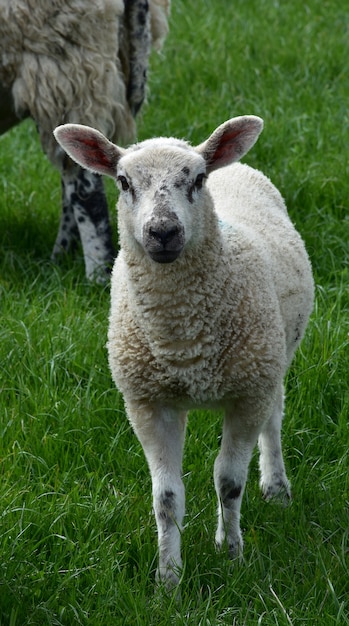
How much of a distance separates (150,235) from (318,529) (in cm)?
125

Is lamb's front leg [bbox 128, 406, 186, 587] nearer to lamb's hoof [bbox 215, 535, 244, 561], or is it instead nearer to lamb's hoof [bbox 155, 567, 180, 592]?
lamb's hoof [bbox 155, 567, 180, 592]

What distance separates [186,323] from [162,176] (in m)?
0.49

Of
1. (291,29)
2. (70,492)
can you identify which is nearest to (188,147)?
(70,492)

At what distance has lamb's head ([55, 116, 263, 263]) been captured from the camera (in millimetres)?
3430

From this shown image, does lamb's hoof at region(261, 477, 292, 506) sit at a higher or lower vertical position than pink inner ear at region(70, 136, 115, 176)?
lower

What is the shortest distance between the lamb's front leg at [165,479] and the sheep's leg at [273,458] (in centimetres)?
66

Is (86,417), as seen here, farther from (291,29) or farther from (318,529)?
(291,29)

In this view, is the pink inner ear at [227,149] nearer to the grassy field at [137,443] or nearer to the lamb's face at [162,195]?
the lamb's face at [162,195]

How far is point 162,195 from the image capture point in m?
3.46

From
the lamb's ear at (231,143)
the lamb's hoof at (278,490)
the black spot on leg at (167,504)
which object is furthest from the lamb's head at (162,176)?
the lamb's hoof at (278,490)

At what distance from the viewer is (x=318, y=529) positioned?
3.94 meters

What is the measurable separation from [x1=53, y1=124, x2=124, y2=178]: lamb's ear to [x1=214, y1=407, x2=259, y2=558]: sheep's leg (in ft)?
3.06

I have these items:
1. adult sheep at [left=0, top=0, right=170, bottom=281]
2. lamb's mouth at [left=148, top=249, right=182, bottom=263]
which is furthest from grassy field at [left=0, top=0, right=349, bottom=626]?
lamb's mouth at [left=148, top=249, right=182, bottom=263]

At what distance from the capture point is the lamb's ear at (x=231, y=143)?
376cm
